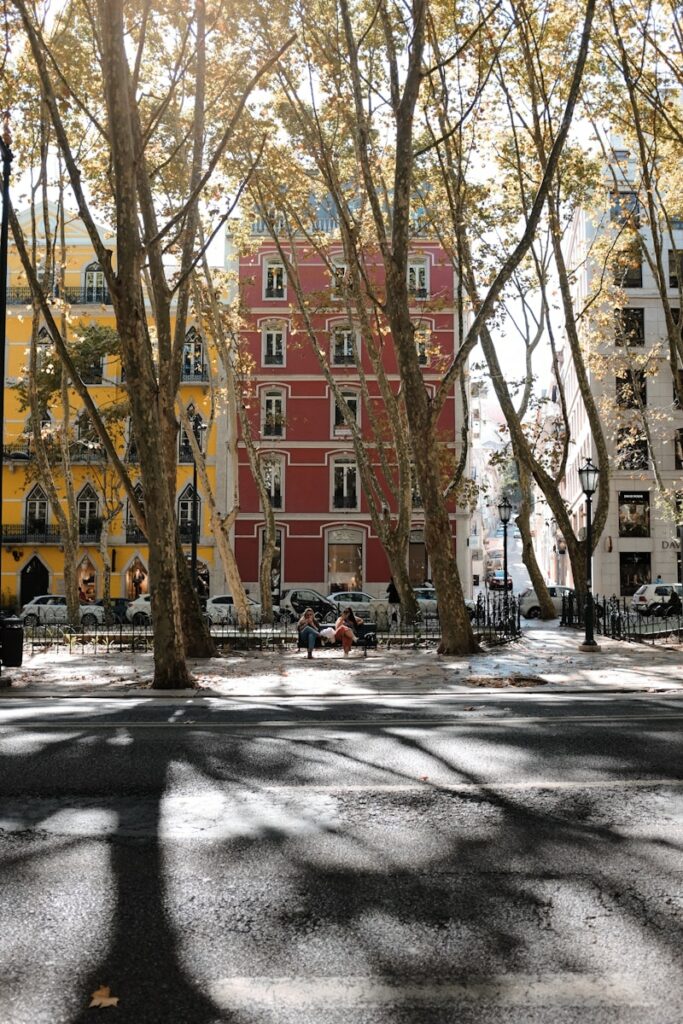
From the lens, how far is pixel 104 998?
3473 millimetres

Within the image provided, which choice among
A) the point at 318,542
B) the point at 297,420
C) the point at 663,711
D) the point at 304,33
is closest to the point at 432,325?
the point at 297,420

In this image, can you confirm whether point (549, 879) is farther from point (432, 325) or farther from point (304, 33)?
point (432, 325)

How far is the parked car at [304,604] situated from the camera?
33.8m

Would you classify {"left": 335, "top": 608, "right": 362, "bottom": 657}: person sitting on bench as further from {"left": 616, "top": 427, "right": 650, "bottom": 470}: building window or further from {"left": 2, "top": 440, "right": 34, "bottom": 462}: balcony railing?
{"left": 2, "top": 440, "right": 34, "bottom": 462}: balcony railing

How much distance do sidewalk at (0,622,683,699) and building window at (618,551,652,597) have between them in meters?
23.0

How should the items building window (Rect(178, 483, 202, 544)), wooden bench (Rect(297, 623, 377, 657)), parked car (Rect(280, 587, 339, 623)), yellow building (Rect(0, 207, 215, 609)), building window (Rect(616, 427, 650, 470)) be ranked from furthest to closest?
yellow building (Rect(0, 207, 215, 609)), building window (Rect(178, 483, 202, 544)), building window (Rect(616, 427, 650, 470)), parked car (Rect(280, 587, 339, 623)), wooden bench (Rect(297, 623, 377, 657))

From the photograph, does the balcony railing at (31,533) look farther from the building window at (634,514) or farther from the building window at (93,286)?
the building window at (634,514)

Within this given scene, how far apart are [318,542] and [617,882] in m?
38.2

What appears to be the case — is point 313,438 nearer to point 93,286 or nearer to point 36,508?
point 93,286

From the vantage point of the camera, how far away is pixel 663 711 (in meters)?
9.95

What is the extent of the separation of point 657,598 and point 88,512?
25047 mm

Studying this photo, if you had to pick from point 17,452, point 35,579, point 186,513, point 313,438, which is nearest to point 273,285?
point 313,438

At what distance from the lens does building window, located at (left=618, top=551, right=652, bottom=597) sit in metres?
42.6

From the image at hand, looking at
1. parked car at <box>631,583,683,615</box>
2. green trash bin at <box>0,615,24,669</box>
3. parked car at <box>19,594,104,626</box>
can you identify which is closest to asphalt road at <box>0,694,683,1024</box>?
green trash bin at <box>0,615,24,669</box>
